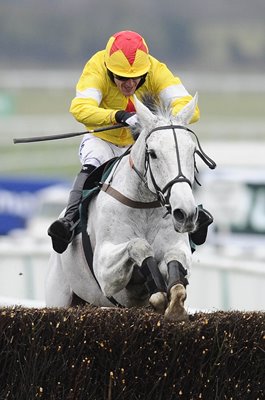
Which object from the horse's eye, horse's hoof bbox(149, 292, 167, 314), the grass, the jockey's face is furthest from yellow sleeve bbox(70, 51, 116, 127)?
the grass

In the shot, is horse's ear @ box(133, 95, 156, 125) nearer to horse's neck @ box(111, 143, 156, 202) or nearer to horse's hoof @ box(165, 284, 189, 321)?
horse's neck @ box(111, 143, 156, 202)

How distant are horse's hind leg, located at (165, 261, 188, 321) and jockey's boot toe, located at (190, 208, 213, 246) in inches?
23.4

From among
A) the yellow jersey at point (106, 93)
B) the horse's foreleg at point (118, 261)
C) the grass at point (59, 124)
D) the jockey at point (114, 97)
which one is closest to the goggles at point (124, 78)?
the jockey at point (114, 97)

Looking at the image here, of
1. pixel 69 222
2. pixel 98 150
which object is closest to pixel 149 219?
pixel 69 222

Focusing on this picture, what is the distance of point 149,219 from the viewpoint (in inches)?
275

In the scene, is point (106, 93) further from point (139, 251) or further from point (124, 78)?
point (139, 251)

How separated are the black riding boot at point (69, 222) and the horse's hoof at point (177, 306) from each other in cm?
127

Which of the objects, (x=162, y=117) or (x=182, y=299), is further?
(x=162, y=117)

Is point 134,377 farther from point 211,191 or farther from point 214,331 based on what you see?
point 211,191

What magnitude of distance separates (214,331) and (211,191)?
485 inches

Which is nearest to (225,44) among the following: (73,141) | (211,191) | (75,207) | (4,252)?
(73,141)

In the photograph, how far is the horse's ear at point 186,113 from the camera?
265 inches

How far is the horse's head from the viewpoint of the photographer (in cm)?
617

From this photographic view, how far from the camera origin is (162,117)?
266 inches
